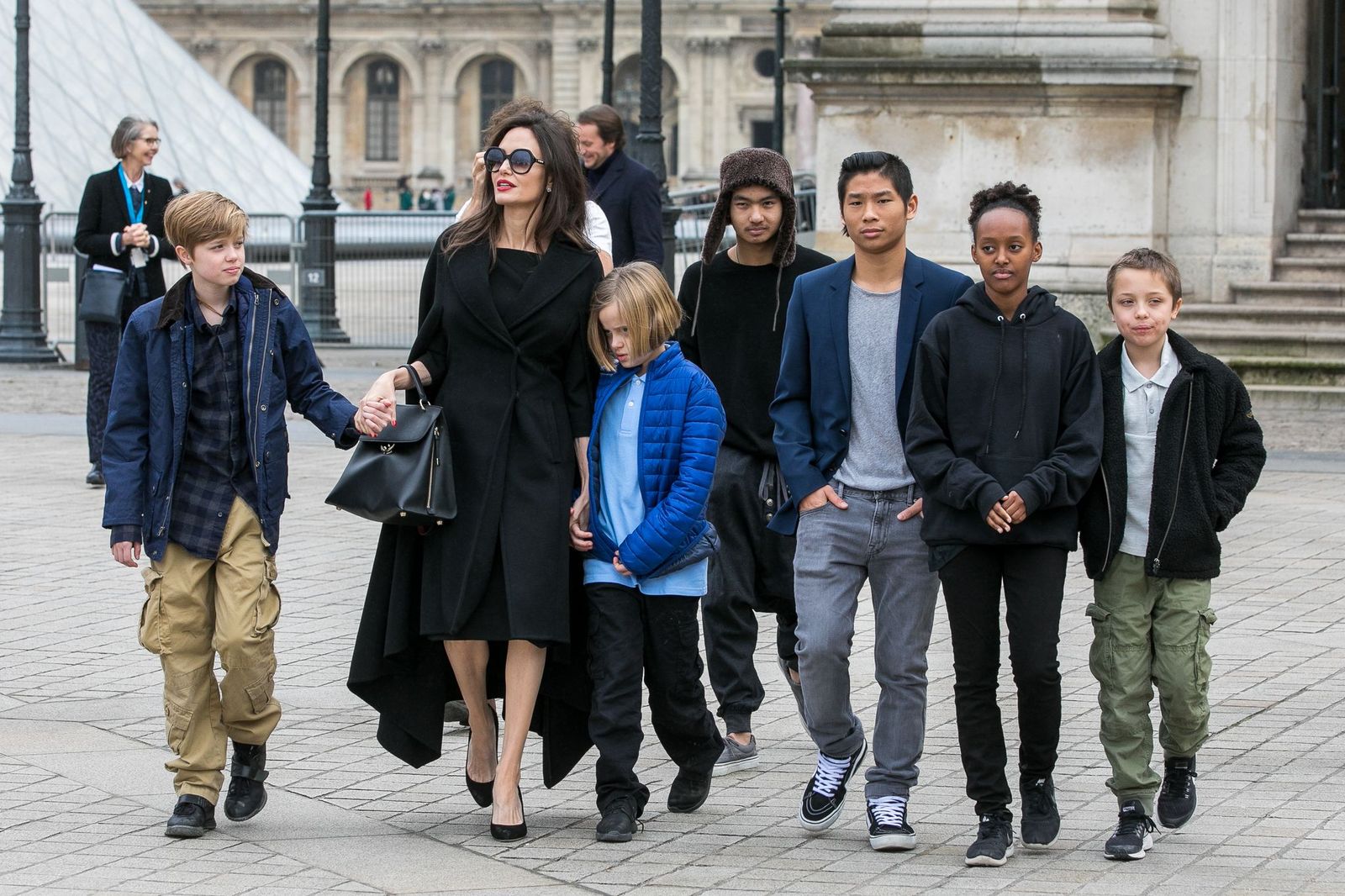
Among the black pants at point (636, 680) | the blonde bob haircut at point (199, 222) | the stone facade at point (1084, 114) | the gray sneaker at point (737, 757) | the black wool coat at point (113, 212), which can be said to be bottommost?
the gray sneaker at point (737, 757)

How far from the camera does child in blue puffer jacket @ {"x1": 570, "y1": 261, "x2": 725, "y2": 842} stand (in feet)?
17.0

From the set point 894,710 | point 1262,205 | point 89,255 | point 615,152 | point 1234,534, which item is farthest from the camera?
point 1262,205

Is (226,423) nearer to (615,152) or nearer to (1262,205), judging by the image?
(615,152)

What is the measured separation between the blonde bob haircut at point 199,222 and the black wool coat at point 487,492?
0.47 metres

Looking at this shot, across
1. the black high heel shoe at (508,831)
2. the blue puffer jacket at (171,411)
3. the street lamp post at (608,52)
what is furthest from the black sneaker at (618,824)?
the street lamp post at (608,52)

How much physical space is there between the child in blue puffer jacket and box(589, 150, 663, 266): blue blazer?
2361 mm

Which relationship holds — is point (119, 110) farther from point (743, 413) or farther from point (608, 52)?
point (743, 413)

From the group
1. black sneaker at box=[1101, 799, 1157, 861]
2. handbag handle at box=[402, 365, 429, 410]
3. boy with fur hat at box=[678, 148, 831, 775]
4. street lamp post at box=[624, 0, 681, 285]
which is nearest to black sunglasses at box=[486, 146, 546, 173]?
handbag handle at box=[402, 365, 429, 410]

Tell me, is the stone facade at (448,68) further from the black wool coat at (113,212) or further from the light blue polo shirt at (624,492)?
the light blue polo shirt at (624,492)

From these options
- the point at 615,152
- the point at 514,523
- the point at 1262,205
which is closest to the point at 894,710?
the point at 514,523

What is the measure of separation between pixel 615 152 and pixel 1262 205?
275 inches

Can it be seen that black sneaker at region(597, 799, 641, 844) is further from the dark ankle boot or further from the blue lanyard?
the blue lanyard

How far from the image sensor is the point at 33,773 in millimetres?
5758

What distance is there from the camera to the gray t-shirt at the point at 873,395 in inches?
203
